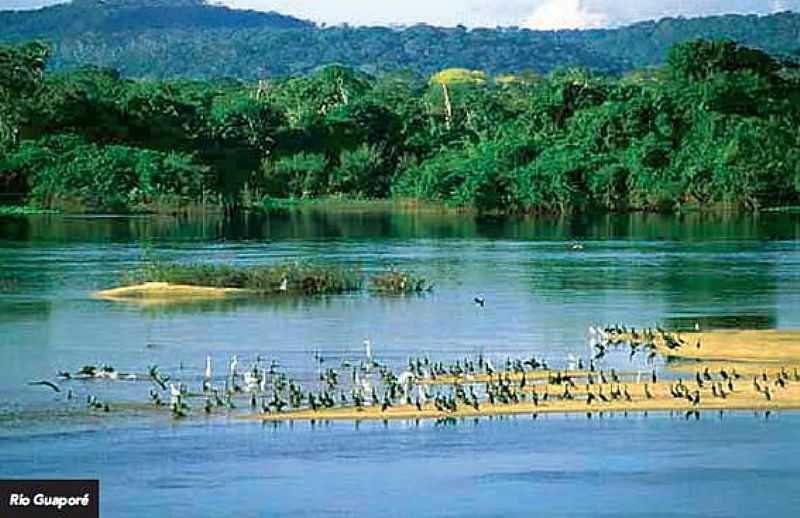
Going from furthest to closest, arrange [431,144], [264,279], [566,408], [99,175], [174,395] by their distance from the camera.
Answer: [431,144], [99,175], [264,279], [174,395], [566,408]

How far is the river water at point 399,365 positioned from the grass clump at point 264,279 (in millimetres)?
1231

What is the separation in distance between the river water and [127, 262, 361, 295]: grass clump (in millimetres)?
1231

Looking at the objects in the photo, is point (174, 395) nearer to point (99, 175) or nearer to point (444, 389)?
point (444, 389)

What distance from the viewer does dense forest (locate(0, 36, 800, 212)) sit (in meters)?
89.4

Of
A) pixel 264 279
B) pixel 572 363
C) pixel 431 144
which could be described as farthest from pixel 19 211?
pixel 572 363

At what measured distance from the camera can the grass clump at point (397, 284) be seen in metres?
42.2

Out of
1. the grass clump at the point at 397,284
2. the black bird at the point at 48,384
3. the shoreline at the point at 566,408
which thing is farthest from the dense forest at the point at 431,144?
the shoreline at the point at 566,408

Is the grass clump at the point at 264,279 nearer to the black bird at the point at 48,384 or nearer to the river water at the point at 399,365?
the river water at the point at 399,365

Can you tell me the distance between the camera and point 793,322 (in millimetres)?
34688

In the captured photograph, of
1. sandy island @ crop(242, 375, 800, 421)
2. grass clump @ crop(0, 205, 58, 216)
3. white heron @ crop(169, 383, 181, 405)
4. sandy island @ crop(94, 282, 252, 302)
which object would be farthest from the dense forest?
sandy island @ crop(242, 375, 800, 421)

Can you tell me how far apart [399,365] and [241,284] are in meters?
13.8
